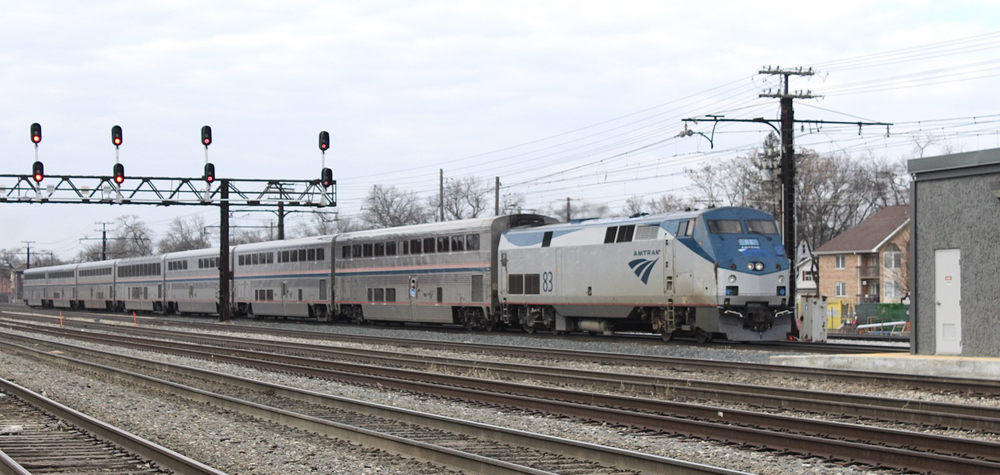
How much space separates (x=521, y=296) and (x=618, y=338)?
3909mm

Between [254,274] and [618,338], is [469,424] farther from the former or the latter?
[254,274]

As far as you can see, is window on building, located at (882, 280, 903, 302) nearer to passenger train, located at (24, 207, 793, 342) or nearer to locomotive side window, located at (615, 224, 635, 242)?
passenger train, located at (24, 207, 793, 342)

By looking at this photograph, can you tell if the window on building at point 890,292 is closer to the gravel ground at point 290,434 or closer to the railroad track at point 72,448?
the gravel ground at point 290,434

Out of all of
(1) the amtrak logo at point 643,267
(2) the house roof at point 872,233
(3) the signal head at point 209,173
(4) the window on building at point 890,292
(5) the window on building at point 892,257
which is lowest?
(4) the window on building at point 890,292

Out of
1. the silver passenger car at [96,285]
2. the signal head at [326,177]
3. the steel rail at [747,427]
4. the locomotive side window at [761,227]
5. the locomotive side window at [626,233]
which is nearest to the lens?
the steel rail at [747,427]

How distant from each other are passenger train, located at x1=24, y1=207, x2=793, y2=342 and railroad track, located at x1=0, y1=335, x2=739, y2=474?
472 inches

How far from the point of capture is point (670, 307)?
25.8 meters

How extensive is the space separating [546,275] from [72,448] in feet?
63.3

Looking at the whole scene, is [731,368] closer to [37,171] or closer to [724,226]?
[724,226]

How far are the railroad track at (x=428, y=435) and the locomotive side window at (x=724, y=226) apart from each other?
40.6 feet

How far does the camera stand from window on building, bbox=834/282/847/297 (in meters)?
80.1

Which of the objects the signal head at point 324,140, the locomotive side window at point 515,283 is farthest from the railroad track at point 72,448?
the signal head at point 324,140

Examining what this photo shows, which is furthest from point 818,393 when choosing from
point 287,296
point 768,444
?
point 287,296

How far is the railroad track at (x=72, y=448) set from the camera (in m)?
10.1
